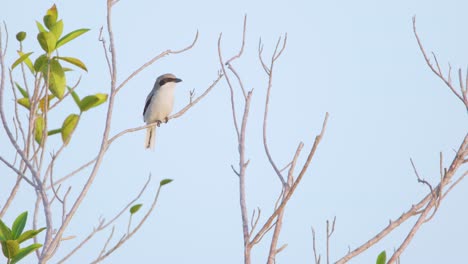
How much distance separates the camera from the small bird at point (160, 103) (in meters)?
11.0

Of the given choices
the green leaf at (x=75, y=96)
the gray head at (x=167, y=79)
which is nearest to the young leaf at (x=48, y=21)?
the green leaf at (x=75, y=96)

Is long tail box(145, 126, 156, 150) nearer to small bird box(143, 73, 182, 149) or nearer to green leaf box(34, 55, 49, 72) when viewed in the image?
small bird box(143, 73, 182, 149)

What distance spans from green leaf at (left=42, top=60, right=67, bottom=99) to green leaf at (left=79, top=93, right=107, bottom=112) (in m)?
0.16

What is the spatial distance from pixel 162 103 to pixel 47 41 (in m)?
6.54

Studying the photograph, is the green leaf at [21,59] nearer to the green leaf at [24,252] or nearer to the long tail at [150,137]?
the green leaf at [24,252]

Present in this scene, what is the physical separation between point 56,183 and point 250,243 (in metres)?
1.15

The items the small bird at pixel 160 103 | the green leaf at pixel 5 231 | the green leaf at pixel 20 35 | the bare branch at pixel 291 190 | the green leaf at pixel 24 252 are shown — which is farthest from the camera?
the small bird at pixel 160 103

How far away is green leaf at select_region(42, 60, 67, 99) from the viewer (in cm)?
446

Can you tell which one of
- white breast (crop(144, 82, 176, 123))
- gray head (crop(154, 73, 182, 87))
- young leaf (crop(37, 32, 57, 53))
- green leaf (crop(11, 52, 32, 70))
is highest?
gray head (crop(154, 73, 182, 87))

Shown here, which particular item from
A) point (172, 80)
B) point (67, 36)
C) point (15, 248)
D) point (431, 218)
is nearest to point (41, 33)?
point (67, 36)

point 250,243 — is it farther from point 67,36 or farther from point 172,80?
point 172,80

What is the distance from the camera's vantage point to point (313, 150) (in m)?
3.24

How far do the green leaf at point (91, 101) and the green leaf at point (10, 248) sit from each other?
0.84m

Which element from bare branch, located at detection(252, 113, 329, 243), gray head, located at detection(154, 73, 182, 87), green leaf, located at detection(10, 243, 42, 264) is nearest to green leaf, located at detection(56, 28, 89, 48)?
green leaf, located at detection(10, 243, 42, 264)
